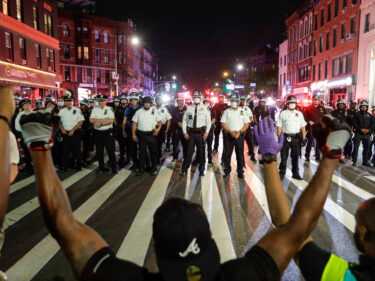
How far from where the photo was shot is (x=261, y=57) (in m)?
81.6

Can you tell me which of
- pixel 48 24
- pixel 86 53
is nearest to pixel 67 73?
pixel 86 53

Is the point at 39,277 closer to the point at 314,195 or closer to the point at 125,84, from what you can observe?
the point at 314,195

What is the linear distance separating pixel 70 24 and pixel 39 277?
170ft

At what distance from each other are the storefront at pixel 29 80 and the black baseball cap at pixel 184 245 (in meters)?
24.2

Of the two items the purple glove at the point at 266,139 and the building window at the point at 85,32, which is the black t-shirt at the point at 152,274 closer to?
the purple glove at the point at 266,139

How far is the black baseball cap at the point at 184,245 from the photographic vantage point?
4.44ft

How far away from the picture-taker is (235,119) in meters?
9.41

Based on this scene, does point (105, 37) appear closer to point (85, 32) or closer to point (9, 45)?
point (85, 32)

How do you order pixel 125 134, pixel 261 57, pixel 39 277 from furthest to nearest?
pixel 261 57, pixel 125 134, pixel 39 277

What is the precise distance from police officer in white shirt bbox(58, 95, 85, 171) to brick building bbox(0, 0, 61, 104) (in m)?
15.1

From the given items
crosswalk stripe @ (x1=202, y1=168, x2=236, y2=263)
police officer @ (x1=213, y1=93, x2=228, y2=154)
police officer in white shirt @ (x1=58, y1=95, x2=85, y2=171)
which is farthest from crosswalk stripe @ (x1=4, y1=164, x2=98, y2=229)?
police officer @ (x1=213, y1=93, x2=228, y2=154)

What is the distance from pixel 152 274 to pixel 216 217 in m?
4.49

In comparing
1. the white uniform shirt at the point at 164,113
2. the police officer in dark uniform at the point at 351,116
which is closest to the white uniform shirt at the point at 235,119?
the white uniform shirt at the point at 164,113

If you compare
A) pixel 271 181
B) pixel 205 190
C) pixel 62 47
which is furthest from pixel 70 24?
pixel 271 181
